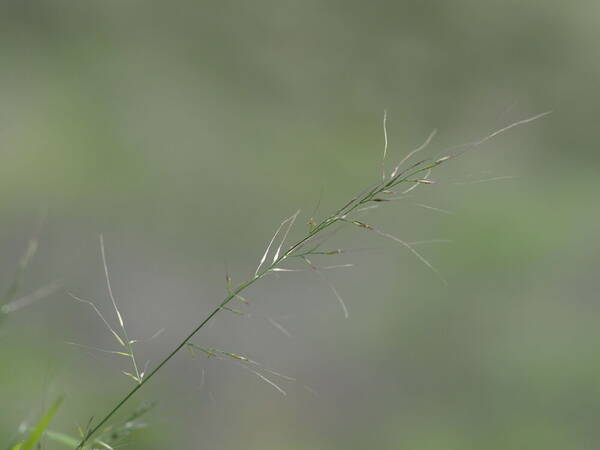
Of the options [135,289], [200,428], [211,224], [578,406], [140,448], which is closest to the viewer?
[140,448]

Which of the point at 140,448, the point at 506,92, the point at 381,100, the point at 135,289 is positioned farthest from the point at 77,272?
the point at 506,92

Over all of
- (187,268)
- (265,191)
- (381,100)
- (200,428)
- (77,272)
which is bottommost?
(200,428)

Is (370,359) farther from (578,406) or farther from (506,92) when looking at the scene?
(506,92)

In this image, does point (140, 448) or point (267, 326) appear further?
point (267, 326)

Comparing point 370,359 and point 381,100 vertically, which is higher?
point 381,100

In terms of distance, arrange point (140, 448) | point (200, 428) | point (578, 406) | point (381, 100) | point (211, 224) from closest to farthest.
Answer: point (140, 448)
point (200, 428)
point (578, 406)
point (211, 224)
point (381, 100)

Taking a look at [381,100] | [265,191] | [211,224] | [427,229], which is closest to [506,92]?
[381,100]

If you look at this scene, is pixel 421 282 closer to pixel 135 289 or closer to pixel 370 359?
pixel 370 359
